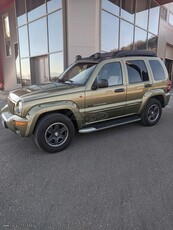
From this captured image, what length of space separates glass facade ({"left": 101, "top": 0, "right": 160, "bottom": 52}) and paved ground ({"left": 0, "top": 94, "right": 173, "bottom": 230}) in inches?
265

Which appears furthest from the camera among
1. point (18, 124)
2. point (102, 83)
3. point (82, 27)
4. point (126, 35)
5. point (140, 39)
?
point (140, 39)

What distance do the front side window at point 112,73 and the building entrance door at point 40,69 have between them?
21.9 feet

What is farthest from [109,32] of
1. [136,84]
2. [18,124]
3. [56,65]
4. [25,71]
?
[18,124]

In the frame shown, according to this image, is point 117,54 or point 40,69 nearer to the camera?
point 117,54

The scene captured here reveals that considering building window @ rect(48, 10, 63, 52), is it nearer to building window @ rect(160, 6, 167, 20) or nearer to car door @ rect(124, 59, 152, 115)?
car door @ rect(124, 59, 152, 115)

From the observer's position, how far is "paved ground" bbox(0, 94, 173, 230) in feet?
6.79

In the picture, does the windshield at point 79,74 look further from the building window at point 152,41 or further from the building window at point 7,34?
the building window at point 7,34

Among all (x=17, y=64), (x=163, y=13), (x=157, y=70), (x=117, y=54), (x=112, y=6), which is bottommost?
(x=157, y=70)

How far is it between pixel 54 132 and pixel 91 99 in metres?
1.10

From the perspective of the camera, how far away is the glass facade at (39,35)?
8688mm

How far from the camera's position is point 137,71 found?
4.73 metres

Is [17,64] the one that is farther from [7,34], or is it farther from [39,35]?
[39,35]

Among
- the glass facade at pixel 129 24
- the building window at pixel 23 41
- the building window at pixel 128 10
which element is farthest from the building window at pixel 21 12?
the building window at pixel 128 10

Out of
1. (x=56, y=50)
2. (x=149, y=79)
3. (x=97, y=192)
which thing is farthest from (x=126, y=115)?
(x=56, y=50)
